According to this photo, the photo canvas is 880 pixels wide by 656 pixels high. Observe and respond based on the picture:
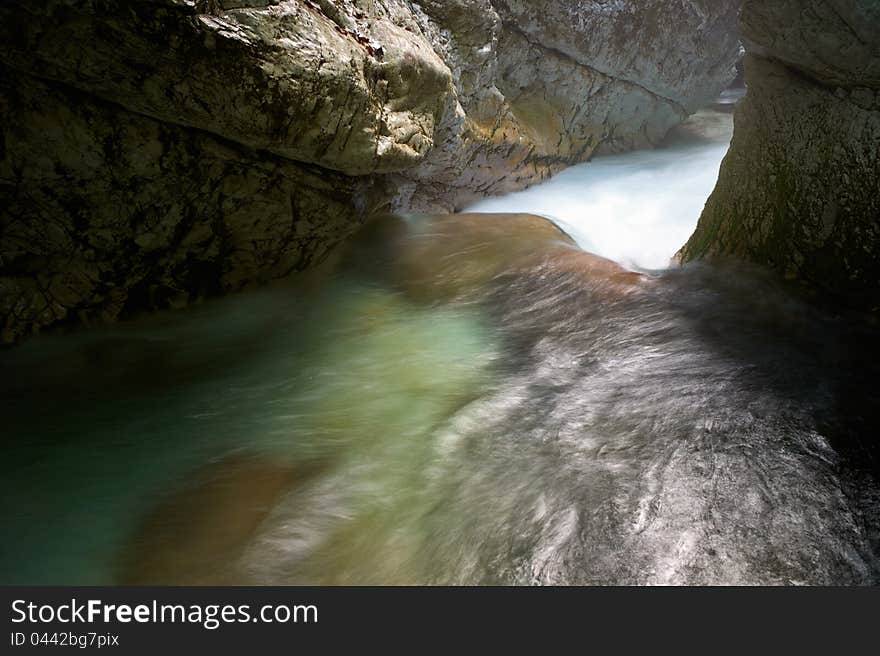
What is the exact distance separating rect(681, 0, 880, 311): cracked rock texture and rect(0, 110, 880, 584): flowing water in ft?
1.14

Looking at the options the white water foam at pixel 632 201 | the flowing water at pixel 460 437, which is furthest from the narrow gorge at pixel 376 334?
the white water foam at pixel 632 201

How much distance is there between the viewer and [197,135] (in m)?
4.42

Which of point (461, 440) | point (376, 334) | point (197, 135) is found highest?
point (197, 135)

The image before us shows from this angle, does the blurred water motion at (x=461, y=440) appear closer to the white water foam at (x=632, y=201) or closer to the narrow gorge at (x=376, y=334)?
the narrow gorge at (x=376, y=334)

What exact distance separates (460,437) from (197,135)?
3042mm

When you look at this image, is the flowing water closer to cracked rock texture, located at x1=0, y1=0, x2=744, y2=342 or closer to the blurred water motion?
the blurred water motion

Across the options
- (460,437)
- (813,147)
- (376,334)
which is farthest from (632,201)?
(460,437)

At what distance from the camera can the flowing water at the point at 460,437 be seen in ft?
8.78

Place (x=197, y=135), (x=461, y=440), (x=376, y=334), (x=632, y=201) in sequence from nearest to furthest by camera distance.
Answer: (x=461, y=440) → (x=197, y=135) → (x=376, y=334) → (x=632, y=201)

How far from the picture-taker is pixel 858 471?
291 cm

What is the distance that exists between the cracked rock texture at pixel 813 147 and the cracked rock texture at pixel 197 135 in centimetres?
31

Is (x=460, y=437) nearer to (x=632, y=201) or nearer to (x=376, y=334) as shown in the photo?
(x=376, y=334)

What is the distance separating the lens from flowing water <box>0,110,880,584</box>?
2.68 meters

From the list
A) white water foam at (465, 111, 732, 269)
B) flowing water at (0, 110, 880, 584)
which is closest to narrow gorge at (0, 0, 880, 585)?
flowing water at (0, 110, 880, 584)
